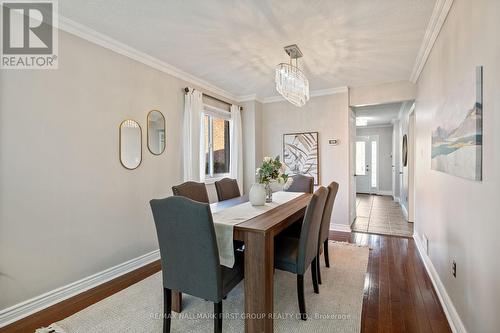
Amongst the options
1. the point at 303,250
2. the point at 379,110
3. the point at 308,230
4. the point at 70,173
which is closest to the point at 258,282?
the point at 303,250

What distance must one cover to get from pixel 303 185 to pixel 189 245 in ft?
7.59

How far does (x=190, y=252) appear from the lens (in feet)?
5.37

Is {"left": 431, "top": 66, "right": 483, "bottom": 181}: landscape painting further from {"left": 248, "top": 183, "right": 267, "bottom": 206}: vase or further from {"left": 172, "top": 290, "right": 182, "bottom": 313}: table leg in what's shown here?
{"left": 172, "top": 290, "right": 182, "bottom": 313}: table leg

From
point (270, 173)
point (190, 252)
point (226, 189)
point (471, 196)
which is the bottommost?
point (190, 252)

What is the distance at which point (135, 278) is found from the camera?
2.69 metres

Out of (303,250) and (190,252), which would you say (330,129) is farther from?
(190,252)

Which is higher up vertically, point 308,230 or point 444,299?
point 308,230

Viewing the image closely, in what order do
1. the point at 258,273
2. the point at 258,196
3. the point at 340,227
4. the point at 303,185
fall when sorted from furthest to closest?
the point at 340,227 < the point at 303,185 < the point at 258,196 < the point at 258,273

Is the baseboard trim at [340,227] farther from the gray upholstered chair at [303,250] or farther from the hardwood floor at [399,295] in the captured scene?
the gray upholstered chair at [303,250]

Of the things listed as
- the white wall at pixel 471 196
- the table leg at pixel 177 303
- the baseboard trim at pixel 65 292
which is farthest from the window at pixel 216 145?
the white wall at pixel 471 196

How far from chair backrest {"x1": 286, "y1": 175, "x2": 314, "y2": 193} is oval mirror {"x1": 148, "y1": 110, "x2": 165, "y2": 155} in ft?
6.19

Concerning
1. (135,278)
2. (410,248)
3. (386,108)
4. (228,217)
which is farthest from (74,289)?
(386,108)

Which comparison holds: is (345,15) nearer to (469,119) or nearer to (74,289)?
(469,119)

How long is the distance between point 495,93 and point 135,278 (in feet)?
10.6
